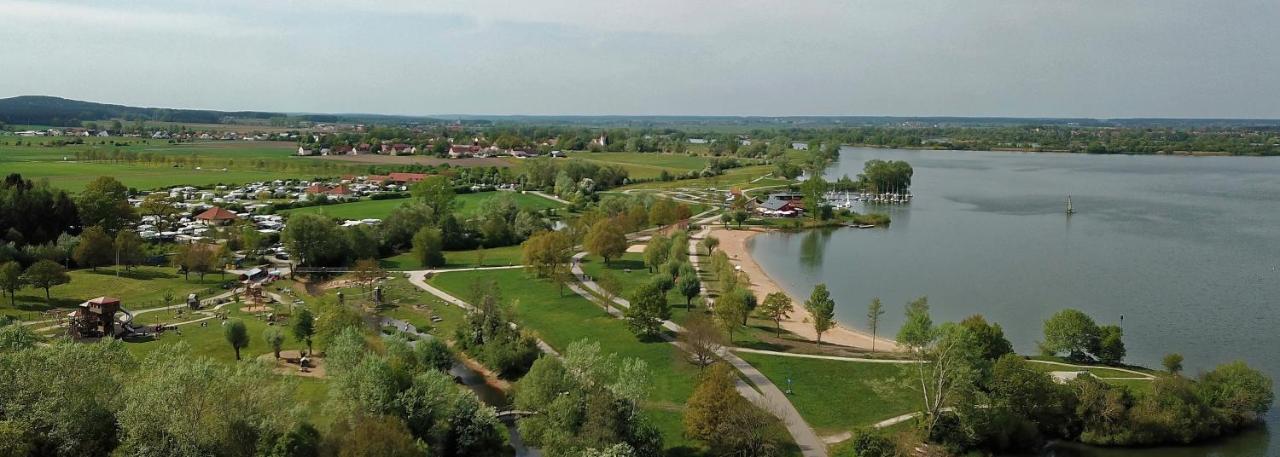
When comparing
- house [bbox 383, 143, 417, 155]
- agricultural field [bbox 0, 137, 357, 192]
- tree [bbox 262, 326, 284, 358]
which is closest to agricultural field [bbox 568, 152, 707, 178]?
house [bbox 383, 143, 417, 155]

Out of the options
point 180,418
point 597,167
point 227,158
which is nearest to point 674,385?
point 180,418

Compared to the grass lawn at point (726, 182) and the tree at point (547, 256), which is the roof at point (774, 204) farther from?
the tree at point (547, 256)

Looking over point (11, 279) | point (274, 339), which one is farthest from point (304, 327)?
point (11, 279)

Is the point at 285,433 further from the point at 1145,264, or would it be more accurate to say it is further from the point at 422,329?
the point at 1145,264

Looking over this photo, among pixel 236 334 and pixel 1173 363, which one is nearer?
pixel 1173 363

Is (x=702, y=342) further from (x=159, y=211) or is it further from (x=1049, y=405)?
(x=159, y=211)

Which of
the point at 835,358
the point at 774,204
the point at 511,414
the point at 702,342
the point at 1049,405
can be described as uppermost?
the point at 774,204
